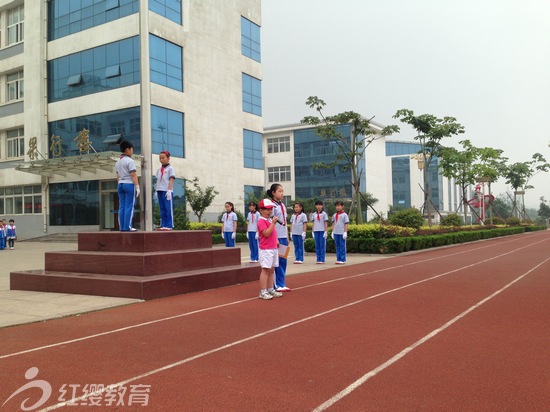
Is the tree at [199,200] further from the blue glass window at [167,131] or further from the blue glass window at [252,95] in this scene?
the blue glass window at [252,95]

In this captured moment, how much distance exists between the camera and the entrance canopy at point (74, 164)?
82.0 feet

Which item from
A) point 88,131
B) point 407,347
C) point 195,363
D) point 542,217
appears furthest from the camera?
point 542,217

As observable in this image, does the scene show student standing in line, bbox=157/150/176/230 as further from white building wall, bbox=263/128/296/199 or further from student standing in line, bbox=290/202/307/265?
white building wall, bbox=263/128/296/199

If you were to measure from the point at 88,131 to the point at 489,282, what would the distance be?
2337 cm

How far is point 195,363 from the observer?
4.44m

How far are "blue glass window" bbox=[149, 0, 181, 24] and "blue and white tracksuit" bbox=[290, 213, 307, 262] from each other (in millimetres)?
18073

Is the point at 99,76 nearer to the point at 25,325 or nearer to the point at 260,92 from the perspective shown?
the point at 260,92

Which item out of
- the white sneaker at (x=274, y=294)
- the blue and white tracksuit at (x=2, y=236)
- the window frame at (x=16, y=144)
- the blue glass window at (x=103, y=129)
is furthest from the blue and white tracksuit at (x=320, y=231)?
the window frame at (x=16, y=144)

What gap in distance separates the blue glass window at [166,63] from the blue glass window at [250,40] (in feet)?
22.5

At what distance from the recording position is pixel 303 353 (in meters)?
4.69

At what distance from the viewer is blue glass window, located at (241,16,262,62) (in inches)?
1350

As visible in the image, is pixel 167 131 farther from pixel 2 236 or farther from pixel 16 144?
pixel 16 144

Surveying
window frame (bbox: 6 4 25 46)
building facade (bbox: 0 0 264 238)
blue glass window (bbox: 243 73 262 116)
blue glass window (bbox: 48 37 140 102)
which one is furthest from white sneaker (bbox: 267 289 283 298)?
window frame (bbox: 6 4 25 46)

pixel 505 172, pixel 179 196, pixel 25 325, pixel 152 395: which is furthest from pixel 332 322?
pixel 505 172
